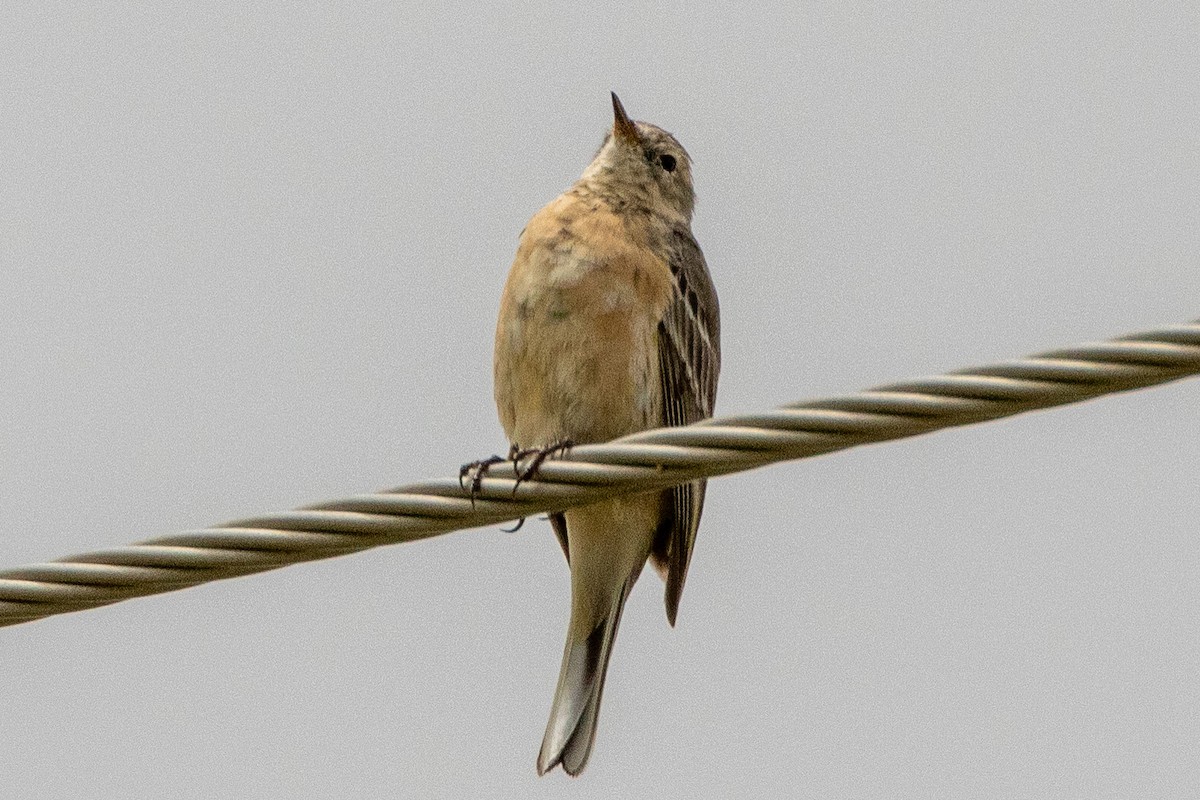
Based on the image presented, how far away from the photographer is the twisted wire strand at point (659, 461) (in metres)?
4.01

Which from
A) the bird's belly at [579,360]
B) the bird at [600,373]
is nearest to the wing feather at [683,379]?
the bird at [600,373]

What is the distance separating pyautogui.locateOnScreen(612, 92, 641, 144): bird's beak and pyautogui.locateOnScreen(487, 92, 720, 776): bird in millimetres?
602

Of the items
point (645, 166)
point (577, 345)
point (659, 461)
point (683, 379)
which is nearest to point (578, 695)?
point (683, 379)

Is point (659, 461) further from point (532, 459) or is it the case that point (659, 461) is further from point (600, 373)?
point (600, 373)

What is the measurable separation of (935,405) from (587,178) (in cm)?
407

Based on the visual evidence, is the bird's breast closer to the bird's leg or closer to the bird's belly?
the bird's belly

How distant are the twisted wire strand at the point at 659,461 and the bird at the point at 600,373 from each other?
1862 mm

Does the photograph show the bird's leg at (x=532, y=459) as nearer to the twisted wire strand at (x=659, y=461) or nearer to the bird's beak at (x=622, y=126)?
the twisted wire strand at (x=659, y=461)

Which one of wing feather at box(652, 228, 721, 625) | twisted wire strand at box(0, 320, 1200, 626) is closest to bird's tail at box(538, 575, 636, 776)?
wing feather at box(652, 228, 721, 625)

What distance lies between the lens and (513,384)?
6.86 m

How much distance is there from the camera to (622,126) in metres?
8.34

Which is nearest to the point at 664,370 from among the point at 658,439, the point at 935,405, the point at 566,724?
the point at 566,724

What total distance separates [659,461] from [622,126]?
408cm

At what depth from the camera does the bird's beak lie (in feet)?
27.3
